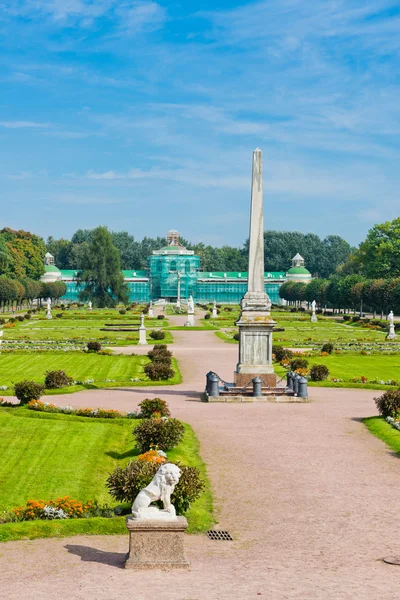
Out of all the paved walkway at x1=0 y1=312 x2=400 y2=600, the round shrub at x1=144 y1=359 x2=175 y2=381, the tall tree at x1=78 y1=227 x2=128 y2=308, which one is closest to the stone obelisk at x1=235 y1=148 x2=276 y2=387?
the round shrub at x1=144 y1=359 x2=175 y2=381

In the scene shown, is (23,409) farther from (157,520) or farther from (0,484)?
(157,520)

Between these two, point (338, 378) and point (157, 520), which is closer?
point (157, 520)

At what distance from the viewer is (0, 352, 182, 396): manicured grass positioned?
3742cm

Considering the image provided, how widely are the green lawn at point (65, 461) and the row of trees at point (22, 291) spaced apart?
81507 millimetres

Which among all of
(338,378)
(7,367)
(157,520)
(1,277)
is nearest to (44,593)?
(157,520)

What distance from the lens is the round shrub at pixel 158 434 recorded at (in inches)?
813

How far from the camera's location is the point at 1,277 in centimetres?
10969

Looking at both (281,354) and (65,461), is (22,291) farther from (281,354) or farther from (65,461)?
(65,461)

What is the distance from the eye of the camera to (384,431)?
24141mm

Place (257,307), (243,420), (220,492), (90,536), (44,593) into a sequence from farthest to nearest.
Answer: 1. (257,307)
2. (243,420)
3. (220,492)
4. (90,536)
5. (44,593)

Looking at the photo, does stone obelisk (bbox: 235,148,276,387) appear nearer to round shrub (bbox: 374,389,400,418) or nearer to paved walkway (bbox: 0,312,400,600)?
paved walkway (bbox: 0,312,400,600)

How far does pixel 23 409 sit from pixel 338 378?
16.4 meters

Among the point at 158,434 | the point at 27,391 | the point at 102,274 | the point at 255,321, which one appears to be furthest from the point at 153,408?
the point at 102,274

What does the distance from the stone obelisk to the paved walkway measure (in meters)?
6.35
